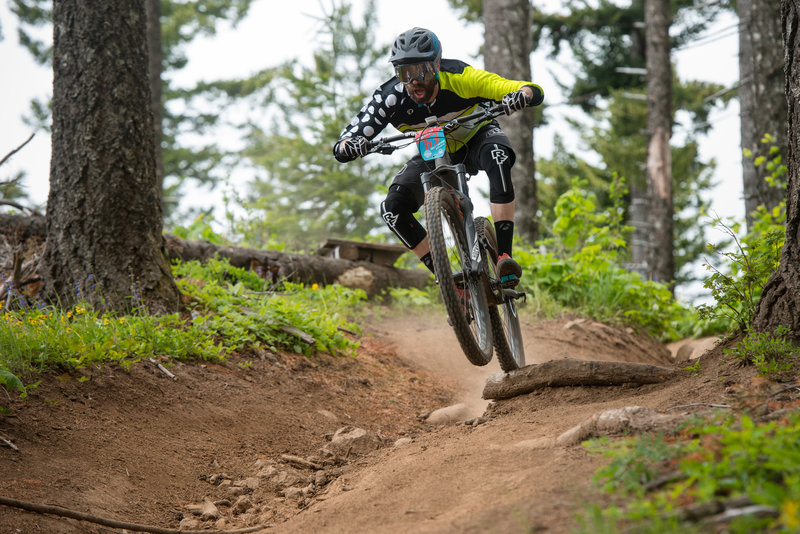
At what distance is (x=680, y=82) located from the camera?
19.6 m

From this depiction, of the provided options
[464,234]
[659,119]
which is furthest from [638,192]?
[464,234]

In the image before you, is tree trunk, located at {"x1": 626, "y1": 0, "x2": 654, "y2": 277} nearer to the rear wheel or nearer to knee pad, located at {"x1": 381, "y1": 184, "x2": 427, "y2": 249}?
the rear wheel

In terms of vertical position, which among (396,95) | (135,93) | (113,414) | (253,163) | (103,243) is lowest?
(113,414)

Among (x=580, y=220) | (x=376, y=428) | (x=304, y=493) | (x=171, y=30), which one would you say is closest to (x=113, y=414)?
(x=304, y=493)

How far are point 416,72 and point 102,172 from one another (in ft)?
9.42

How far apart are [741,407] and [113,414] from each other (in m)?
3.50

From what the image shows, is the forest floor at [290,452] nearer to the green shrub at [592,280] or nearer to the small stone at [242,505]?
the small stone at [242,505]

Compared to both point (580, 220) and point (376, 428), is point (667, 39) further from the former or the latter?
point (376, 428)

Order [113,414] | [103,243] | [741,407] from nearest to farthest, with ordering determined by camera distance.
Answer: [741,407] → [113,414] → [103,243]

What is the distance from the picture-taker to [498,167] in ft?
16.0

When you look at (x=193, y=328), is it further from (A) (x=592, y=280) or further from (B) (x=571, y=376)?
(A) (x=592, y=280)

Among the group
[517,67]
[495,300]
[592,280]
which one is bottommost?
[592,280]

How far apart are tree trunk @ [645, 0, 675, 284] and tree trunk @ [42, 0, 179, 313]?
11310 millimetres

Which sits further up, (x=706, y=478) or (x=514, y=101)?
(x=514, y=101)
